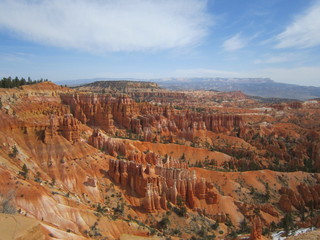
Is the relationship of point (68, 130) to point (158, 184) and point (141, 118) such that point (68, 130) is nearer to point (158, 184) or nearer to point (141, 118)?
point (158, 184)

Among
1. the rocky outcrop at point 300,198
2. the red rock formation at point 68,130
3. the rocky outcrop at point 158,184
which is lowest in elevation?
the rocky outcrop at point 300,198

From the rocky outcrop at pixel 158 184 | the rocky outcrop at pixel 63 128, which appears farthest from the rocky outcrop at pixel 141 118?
the rocky outcrop at pixel 63 128

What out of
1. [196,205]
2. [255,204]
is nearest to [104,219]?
[196,205]

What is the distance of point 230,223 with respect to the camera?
3631 cm

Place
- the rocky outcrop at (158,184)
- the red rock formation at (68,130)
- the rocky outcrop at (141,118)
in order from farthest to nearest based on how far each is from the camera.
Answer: the rocky outcrop at (141,118)
the red rock formation at (68,130)
the rocky outcrop at (158,184)

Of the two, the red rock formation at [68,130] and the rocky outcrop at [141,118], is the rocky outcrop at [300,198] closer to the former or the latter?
the rocky outcrop at [141,118]

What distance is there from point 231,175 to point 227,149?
18890mm

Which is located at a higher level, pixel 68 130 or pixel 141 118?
pixel 68 130

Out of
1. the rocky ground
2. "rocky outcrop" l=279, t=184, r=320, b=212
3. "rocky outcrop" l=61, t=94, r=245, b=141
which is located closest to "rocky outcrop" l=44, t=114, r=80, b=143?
the rocky ground

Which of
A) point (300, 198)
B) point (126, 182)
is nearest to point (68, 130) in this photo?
point (126, 182)

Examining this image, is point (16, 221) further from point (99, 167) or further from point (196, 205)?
point (196, 205)

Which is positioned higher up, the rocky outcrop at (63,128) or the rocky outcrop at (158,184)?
the rocky outcrop at (63,128)

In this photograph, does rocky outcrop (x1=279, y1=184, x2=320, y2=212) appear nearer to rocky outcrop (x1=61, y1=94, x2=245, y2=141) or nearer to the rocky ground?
the rocky ground

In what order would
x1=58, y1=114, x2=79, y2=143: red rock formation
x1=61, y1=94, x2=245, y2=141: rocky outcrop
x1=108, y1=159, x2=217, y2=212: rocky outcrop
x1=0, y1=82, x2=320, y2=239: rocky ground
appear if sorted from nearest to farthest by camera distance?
x1=0, y1=82, x2=320, y2=239: rocky ground
x1=108, y1=159, x2=217, y2=212: rocky outcrop
x1=58, y1=114, x2=79, y2=143: red rock formation
x1=61, y1=94, x2=245, y2=141: rocky outcrop
